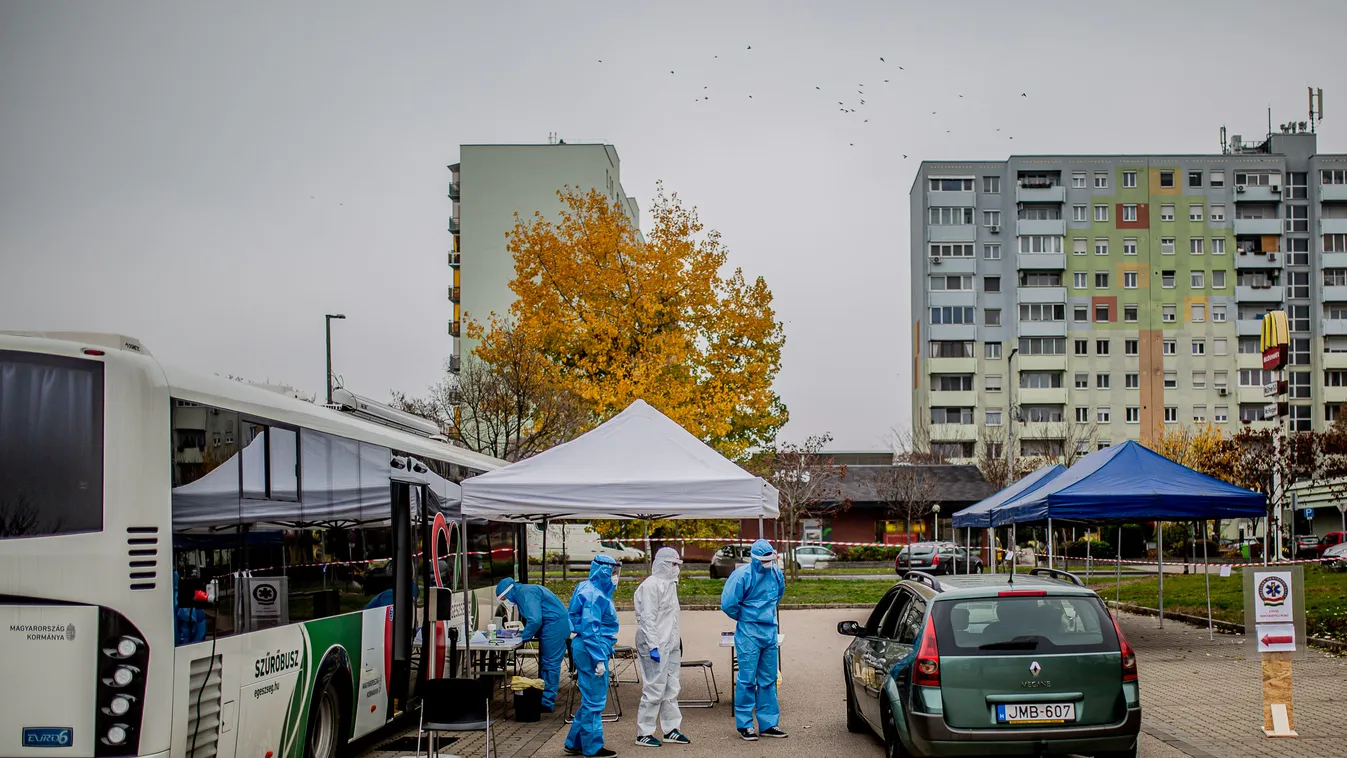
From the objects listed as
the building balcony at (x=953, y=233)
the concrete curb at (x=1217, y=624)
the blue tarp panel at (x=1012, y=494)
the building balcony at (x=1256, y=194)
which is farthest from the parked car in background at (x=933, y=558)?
the building balcony at (x=1256, y=194)

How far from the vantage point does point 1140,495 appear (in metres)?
17.2

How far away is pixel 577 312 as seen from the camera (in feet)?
96.6

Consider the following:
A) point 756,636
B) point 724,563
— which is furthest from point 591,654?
point 724,563

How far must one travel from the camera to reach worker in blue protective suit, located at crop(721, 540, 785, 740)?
36.5ft

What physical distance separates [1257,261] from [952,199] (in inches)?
813

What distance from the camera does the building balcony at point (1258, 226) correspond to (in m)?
82.4

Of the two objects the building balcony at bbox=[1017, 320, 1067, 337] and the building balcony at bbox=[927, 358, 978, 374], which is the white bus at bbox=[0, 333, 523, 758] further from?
the building balcony at bbox=[1017, 320, 1067, 337]

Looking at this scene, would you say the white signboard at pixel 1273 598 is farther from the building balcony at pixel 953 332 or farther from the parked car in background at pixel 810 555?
the building balcony at pixel 953 332

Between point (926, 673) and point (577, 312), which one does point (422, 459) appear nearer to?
point (926, 673)

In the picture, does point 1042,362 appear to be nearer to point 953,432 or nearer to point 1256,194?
point 953,432

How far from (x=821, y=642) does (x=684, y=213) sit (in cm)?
1272

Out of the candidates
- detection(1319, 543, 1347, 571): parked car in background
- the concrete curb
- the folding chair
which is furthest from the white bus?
detection(1319, 543, 1347, 571): parked car in background

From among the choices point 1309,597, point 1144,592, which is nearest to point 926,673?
point 1309,597

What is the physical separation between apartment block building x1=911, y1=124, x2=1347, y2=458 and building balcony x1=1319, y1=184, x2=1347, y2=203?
91 mm
